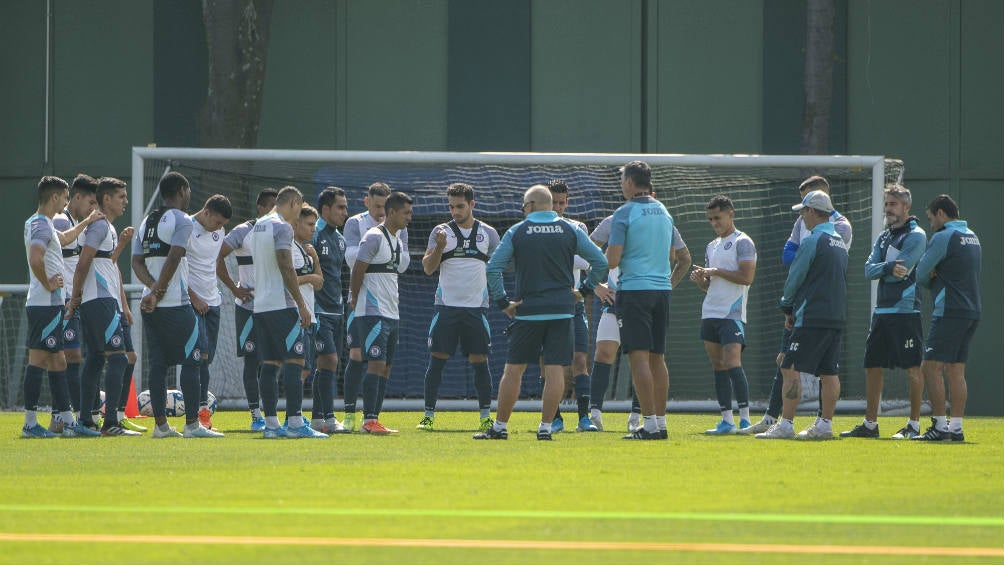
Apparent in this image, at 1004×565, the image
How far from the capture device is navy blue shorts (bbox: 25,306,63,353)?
1272 cm

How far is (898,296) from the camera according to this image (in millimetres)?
12914

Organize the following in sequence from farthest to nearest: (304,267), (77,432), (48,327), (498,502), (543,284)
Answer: (304,267), (77,432), (48,327), (543,284), (498,502)

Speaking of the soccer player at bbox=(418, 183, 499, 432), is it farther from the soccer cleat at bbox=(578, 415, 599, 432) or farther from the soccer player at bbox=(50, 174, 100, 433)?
the soccer player at bbox=(50, 174, 100, 433)

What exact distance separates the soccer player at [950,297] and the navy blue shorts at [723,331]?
71.9 inches

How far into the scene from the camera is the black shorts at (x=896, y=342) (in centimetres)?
1287

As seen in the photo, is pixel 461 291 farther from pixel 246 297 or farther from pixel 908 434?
pixel 908 434

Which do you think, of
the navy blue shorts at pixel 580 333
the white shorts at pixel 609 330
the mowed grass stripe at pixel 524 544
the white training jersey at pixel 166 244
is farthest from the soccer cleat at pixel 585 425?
the mowed grass stripe at pixel 524 544

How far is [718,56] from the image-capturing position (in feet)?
73.0

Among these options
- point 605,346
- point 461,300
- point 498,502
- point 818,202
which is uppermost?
point 818,202

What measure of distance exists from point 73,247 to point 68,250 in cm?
5

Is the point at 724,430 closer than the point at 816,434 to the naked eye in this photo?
No

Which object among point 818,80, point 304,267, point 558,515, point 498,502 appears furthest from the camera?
point 818,80

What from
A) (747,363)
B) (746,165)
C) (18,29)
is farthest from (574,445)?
(18,29)

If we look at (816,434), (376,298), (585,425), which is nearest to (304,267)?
(376,298)
